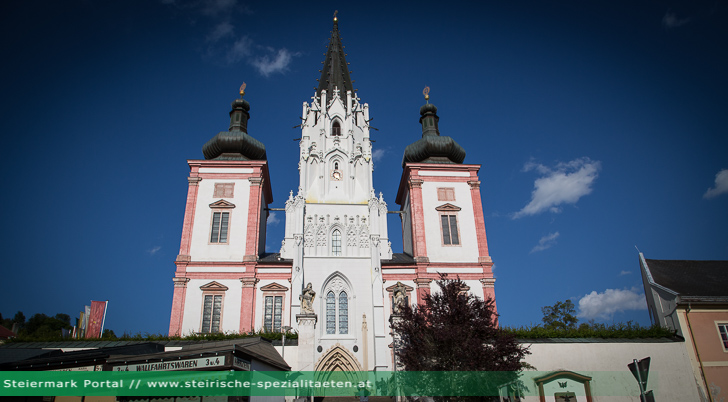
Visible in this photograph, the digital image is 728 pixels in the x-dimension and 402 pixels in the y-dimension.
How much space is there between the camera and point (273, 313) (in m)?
28.2

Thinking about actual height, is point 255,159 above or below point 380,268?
above

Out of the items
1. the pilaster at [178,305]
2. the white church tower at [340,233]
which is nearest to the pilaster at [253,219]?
the white church tower at [340,233]

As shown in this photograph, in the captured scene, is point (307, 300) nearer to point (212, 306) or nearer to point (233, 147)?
point (212, 306)

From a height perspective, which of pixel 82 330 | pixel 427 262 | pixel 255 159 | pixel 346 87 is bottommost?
pixel 82 330

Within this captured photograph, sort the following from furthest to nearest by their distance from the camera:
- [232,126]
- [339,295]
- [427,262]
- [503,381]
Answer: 1. [232,126]
2. [427,262]
3. [339,295]
4. [503,381]

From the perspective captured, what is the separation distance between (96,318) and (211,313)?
6263 millimetres

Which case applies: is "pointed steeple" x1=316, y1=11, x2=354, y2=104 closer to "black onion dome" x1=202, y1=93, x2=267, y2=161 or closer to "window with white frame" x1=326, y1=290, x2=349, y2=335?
"black onion dome" x1=202, y1=93, x2=267, y2=161

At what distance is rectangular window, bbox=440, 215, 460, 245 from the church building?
70 millimetres

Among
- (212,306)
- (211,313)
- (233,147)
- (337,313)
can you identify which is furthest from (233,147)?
(337,313)

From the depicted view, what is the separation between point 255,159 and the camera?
33844 millimetres

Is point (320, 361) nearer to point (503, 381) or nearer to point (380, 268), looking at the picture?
point (380, 268)

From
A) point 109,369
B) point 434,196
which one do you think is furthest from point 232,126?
point 109,369

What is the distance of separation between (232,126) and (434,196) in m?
16.9

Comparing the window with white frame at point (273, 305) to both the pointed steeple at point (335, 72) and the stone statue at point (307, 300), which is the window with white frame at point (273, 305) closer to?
the stone statue at point (307, 300)
